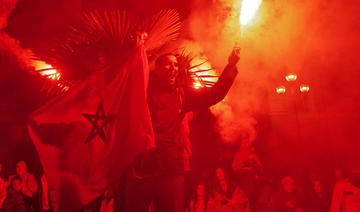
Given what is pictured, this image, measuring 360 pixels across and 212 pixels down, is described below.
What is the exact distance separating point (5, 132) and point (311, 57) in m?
6.52

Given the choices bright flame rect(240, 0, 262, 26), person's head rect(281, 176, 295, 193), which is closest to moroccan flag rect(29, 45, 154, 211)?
bright flame rect(240, 0, 262, 26)

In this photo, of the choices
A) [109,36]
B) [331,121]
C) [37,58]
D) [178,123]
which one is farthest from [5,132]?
[331,121]

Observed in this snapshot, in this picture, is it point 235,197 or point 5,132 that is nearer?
point 235,197

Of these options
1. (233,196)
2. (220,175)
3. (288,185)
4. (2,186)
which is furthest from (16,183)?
(288,185)

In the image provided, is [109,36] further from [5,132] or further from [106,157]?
[5,132]

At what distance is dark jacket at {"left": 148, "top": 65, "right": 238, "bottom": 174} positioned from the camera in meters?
3.26

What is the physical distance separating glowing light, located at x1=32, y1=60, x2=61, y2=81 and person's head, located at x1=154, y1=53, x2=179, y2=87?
4.36 ft

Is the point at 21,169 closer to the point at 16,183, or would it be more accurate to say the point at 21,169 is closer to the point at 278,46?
the point at 16,183

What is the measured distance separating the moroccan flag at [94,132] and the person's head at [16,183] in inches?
152

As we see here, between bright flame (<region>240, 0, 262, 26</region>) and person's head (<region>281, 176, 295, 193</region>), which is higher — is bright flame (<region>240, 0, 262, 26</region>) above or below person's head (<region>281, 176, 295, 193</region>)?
above

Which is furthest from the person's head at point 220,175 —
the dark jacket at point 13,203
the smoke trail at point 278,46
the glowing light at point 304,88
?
the glowing light at point 304,88

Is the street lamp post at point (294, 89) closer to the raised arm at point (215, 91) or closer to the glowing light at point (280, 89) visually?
the glowing light at point (280, 89)

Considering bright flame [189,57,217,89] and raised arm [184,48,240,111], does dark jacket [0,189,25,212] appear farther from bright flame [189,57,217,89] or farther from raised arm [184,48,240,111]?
raised arm [184,48,240,111]

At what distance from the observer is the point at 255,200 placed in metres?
7.42
